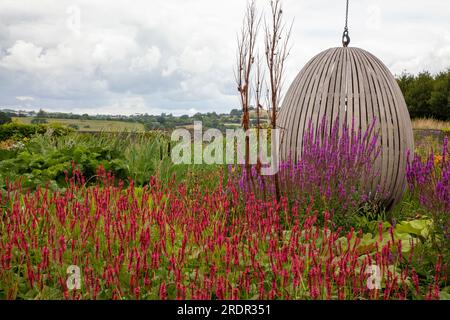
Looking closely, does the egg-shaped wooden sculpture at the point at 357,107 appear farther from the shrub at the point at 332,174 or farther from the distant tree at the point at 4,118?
the distant tree at the point at 4,118

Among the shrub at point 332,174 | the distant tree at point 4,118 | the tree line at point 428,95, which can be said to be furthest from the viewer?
the tree line at point 428,95

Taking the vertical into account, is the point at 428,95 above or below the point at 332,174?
above

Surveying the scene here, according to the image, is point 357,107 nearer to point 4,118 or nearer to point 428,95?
point 4,118

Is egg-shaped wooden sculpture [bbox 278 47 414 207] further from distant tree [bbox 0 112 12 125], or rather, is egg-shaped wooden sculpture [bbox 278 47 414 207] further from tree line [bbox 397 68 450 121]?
tree line [bbox 397 68 450 121]

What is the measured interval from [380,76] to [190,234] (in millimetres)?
3221

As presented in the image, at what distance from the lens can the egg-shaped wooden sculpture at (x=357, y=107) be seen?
17.3 feet

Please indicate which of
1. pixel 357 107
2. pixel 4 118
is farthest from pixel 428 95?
pixel 357 107

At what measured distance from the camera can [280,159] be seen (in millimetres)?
5398

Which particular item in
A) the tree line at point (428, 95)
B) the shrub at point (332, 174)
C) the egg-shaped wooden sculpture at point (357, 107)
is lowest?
the shrub at point (332, 174)

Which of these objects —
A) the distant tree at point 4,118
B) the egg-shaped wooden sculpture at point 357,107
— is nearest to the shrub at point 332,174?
the egg-shaped wooden sculpture at point 357,107

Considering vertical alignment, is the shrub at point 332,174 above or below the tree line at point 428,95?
below

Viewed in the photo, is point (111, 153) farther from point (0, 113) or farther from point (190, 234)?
point (0, 113)

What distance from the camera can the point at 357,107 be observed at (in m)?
5.27
